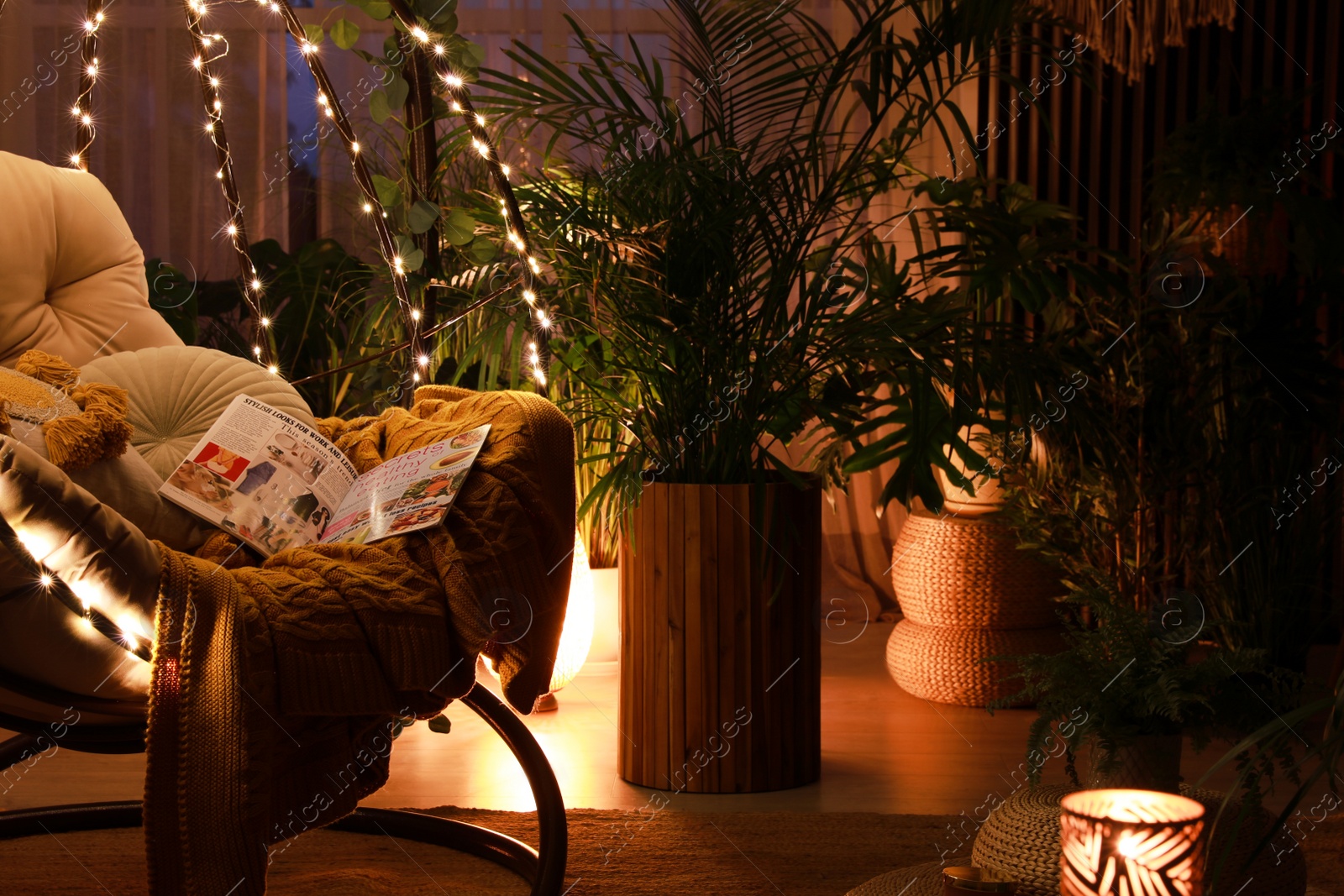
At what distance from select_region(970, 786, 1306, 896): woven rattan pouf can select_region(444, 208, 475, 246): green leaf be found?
1.43 metres

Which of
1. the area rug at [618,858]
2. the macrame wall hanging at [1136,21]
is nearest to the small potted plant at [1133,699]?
the area rug at [618,858]

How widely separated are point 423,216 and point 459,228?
0.12 metres

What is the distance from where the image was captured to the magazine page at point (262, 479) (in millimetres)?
1606

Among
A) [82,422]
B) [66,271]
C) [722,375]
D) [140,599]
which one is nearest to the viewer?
[140,599]

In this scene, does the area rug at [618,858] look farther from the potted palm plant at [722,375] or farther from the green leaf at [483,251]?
the green leaf at [483,251]

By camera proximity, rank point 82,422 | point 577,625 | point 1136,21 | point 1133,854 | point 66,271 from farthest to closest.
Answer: point 1136,21 < point 577,625 < point 66,271 < point 82,422 < point 1133,854

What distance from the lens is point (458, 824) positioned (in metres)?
1.80

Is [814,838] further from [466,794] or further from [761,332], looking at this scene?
[761,332]

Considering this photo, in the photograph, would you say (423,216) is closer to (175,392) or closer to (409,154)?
(409,154)

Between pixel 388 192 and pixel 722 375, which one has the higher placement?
pixel 388 192

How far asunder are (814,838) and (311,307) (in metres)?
1.76

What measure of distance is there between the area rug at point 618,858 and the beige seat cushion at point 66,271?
2.25 ft

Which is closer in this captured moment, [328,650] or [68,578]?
[68,578]

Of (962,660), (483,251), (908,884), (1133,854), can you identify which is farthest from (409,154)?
(1133,854)
